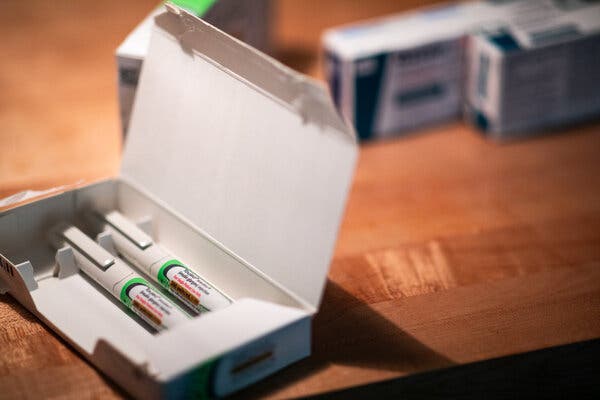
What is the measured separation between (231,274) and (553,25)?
2.06 feet

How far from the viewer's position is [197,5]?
1123mm

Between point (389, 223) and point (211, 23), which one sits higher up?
point (211, 23)

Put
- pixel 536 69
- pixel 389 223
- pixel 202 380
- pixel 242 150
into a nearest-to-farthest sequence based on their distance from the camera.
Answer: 1. pixel 202 380
2. pixel 242 150
3. pixel 389 223
4. pixel 536 69

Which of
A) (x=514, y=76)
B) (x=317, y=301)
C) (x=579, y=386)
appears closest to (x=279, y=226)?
(x=317, y=301)

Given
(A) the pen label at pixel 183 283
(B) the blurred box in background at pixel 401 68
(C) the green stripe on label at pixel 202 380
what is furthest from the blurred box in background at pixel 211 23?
(C) the green stripe on label at pixel 202 380

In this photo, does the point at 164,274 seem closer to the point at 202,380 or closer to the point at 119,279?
the point at 119,279

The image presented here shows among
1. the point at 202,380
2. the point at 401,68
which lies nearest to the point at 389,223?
the point at 401,68

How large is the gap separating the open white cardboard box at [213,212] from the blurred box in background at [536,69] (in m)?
0.48

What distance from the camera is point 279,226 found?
79cm

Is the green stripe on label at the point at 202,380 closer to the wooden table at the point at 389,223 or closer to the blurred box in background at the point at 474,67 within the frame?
the wooden table at the point at 389,223

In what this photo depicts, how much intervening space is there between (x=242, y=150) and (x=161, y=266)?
0.14 m

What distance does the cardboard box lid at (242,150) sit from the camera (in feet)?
2.44

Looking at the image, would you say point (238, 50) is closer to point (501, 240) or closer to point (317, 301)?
point (317, 301)

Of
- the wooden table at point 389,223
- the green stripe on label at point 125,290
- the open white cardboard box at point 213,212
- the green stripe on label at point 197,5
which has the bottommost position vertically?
the wooden table at point 389,223
